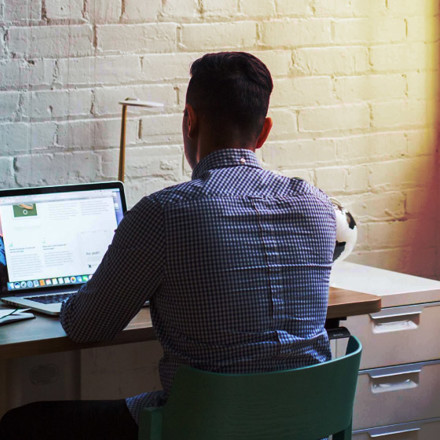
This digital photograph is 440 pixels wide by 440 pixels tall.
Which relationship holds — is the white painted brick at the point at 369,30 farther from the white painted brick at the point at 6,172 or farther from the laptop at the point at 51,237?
the white painted brick at the point at 6,172

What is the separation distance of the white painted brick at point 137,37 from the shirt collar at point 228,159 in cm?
91

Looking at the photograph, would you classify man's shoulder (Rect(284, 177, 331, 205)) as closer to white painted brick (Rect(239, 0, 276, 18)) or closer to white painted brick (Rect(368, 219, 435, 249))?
white painted brick (Rect(239, 0, 276, 18))

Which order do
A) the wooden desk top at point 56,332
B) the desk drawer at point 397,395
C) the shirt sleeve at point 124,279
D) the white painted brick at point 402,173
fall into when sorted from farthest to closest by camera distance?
the white painted brick at point 402,173
the desk drawer at point 397,395
the wooden desk top at point 56,332
the shirt sleeve at point 124,279

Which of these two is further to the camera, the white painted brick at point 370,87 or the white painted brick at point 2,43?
the white painted brick at point 370,87

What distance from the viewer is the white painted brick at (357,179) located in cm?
257

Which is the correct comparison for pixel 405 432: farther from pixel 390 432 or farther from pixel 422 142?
pixel 422 142

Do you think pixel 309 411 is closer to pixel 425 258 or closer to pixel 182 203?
pixel 182 203

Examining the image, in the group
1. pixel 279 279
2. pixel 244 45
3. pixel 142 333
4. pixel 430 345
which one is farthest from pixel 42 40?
pixel 430 345

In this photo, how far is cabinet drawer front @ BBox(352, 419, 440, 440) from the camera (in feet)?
6.76

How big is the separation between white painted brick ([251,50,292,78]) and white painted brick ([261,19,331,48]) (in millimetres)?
23

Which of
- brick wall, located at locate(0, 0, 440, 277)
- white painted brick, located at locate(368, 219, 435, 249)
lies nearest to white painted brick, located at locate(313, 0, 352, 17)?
brick wall, located at locate(0, 0, 440, 277)

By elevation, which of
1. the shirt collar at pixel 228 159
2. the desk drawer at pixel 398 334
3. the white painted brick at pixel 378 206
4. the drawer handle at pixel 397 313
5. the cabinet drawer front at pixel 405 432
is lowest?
the cabinet drawer front at pixel 405 432

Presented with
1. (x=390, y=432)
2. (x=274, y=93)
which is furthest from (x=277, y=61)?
(x=390, y=432)

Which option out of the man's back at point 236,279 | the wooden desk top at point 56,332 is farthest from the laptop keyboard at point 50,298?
the man's back at point 236,279
